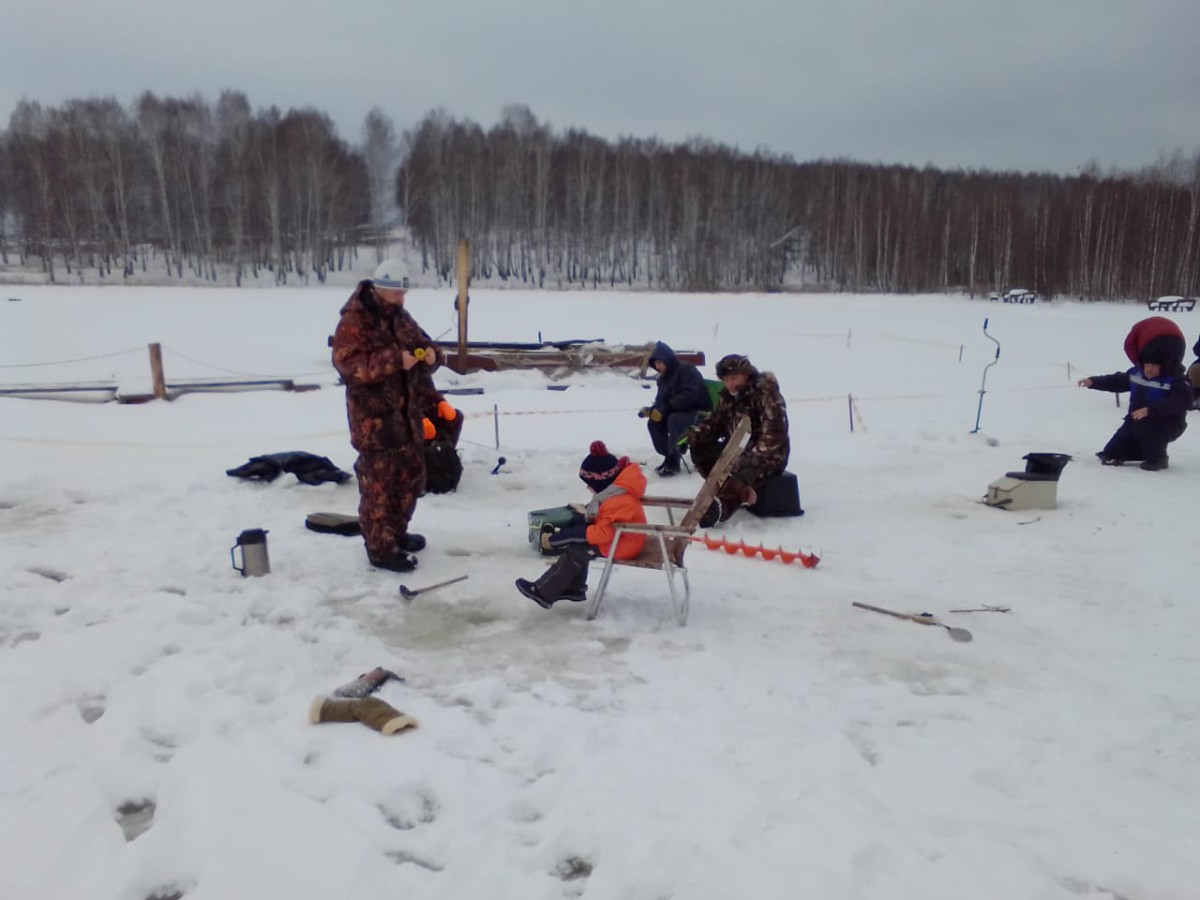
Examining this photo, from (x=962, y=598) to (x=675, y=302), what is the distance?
30.7 meters

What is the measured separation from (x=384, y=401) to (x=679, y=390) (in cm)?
334

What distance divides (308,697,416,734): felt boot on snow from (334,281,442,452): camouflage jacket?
193 cm

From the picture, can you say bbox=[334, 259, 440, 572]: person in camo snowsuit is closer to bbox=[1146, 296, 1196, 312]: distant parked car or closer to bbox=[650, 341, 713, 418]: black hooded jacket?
bbox=[650, 341, 713, 418]: black hooded jacket

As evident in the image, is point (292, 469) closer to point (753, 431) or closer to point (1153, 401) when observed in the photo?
point (753, 431)

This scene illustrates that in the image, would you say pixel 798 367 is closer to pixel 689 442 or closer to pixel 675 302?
pixel 689 442

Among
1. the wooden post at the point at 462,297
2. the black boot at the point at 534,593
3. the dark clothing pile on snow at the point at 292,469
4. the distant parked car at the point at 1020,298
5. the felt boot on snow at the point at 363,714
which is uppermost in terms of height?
the distant parked car at the point at 1020,298

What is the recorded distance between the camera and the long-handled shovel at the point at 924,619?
4.01 meters

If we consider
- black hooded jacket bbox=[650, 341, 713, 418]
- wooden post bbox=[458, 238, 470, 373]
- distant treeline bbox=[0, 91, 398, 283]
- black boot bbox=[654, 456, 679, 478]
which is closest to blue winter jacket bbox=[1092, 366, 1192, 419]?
black hooded jacket bbox=[650, 341, 713, 418]

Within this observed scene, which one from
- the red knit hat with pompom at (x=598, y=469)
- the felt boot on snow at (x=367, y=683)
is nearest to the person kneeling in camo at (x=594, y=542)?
the red knit hat with pompom at (x=598, y=469)

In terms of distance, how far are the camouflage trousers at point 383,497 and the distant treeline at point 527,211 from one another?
42409mm

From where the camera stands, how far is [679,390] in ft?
24.5

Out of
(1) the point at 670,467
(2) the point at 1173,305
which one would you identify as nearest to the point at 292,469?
(1) the point at 670,467

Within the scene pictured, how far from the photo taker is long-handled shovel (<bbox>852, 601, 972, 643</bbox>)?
4.01 metres

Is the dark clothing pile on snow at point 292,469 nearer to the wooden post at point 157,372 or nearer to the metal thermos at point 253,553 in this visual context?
the metal thermos at point 253,553
